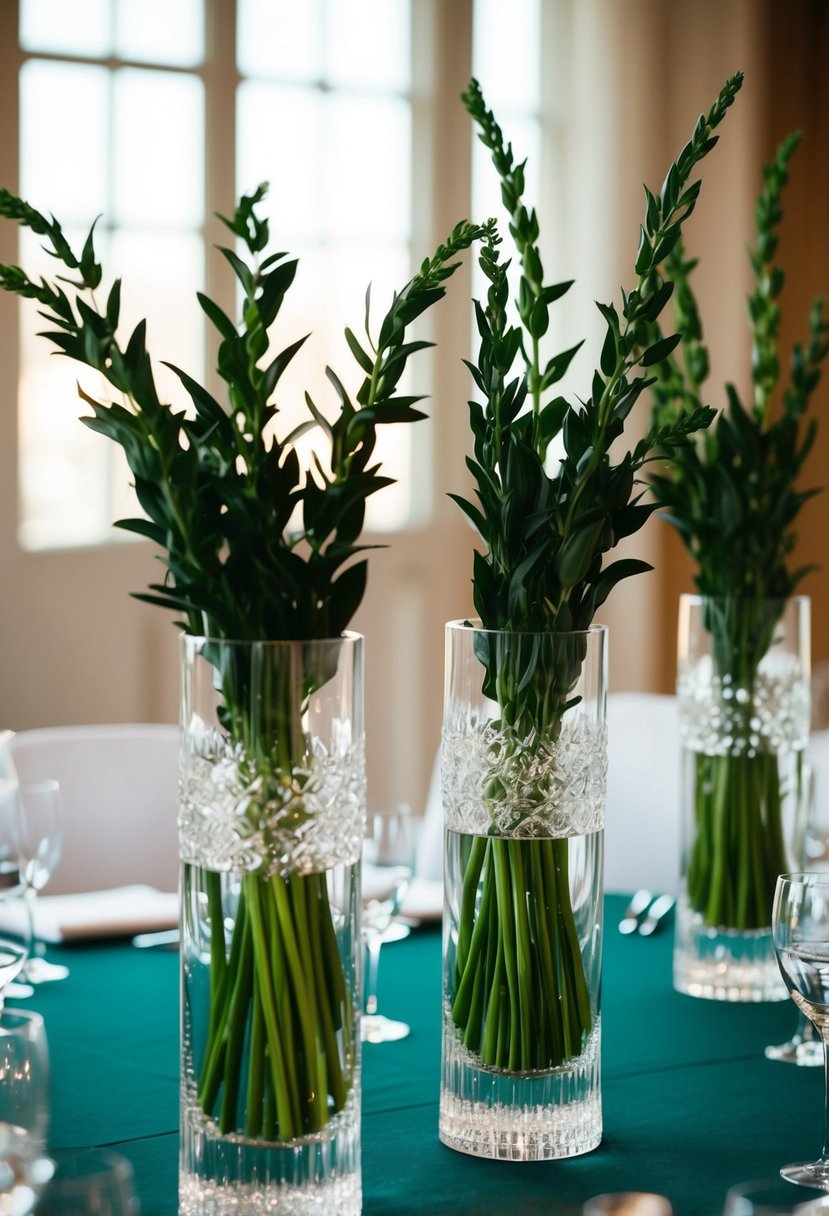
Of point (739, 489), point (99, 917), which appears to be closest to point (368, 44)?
point (739, 489)

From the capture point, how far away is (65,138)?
3537mm

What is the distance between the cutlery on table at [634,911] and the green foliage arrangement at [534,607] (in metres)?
0.70

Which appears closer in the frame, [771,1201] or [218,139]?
[771,1201]

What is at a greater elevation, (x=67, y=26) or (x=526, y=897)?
(x=67, y=26)

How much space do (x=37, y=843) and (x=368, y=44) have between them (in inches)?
123

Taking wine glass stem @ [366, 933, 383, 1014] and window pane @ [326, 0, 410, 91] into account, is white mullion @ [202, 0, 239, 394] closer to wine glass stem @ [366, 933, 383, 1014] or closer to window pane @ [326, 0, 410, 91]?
window pane @ [326, 0, 410, 91]

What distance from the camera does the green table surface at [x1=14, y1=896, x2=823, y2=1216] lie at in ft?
3.52

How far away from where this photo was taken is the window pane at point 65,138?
3.48 metres

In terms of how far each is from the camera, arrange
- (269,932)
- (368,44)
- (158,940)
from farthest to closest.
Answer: (368,44) < (158,940) < (269,932)

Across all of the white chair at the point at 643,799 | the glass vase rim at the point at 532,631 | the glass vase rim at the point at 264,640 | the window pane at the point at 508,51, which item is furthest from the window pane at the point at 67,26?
the glass vase rim at the point at 264,640

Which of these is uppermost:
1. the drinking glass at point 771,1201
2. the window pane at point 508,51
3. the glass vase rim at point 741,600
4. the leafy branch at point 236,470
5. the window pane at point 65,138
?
the window pane at point 508,51

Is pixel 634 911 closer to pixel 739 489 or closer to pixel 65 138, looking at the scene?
pixel 739 489

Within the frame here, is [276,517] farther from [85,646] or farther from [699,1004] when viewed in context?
[85,646]

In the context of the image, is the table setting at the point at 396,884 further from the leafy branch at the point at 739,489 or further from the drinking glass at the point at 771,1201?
the leafy branch at the point at 739,489
